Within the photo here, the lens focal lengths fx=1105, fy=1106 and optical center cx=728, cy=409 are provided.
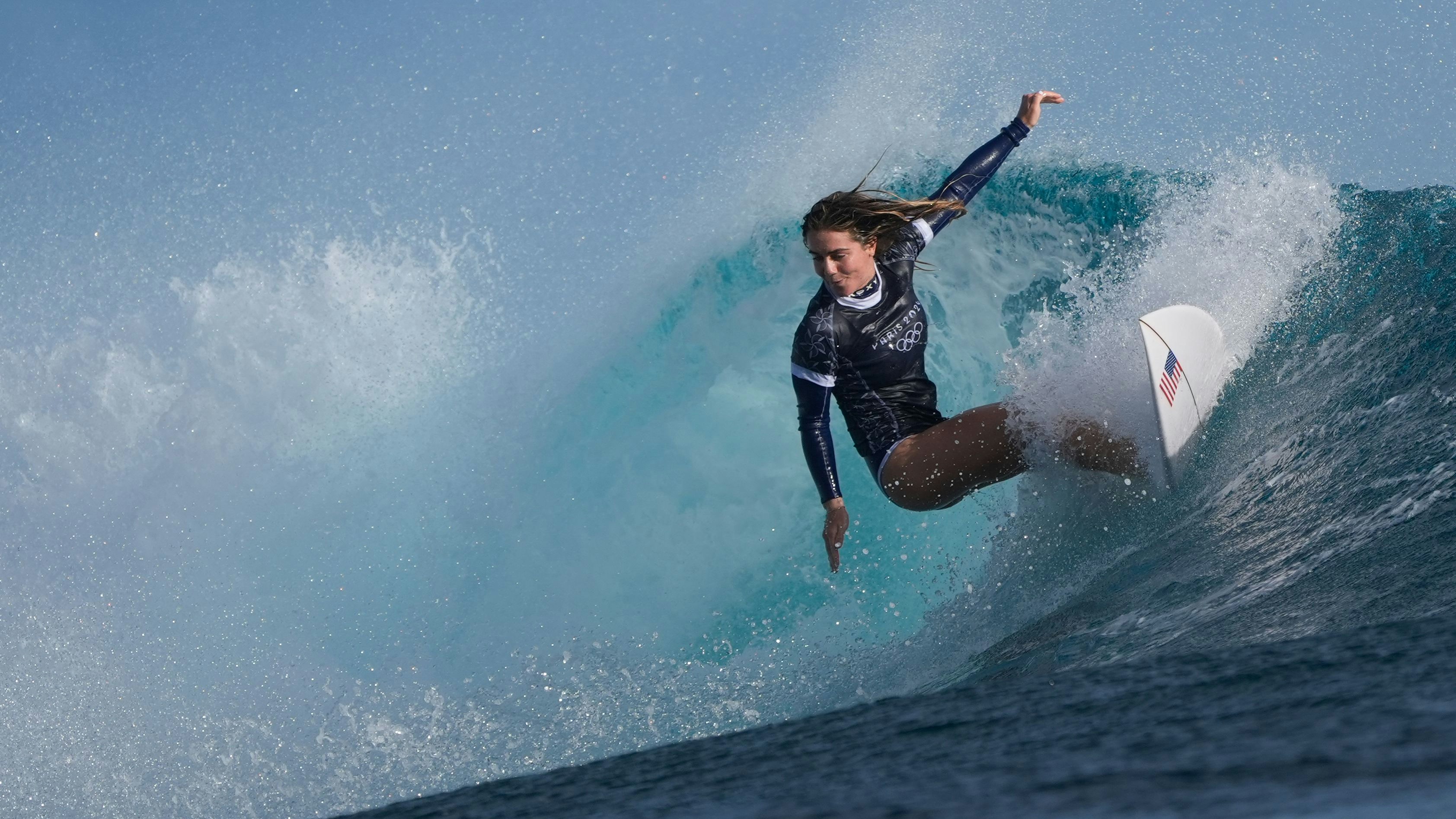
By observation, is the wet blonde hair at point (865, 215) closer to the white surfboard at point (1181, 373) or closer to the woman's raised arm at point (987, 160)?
the woman's raised arm at point (987, 160)

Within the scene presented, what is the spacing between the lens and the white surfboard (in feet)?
15.1

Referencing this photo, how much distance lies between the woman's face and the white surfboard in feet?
4.02

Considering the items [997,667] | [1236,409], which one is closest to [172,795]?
→ [997,667]

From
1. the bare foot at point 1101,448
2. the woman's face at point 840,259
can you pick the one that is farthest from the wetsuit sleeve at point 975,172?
the bare foot at point 1101,448

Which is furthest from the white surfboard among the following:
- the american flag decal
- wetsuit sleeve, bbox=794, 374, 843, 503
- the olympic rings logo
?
wetsuit sleeve, bbox=794, 374, 843, 503

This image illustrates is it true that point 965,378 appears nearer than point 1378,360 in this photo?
No

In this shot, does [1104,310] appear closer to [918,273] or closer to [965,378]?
[965,378]

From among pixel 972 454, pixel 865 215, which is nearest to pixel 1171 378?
pixel 972 454

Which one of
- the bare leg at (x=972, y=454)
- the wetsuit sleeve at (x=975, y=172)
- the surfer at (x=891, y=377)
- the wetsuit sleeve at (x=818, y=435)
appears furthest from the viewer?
the wetsuit sleeve at (x=975, y=172)

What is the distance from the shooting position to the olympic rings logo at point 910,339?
4785 mm

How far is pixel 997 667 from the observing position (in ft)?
12.1

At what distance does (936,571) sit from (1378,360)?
3.32 metres

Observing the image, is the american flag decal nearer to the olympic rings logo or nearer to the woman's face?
the olympic rings logo

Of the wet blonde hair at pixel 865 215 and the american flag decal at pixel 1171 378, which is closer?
the wet blonde hair at pixel 865 215
